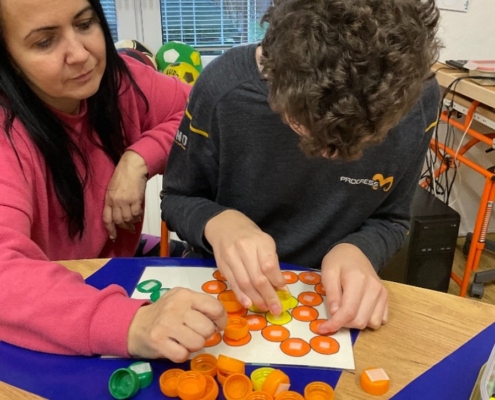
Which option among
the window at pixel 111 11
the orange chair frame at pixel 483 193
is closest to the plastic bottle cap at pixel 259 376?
the orange chair frame at pixel 483 193

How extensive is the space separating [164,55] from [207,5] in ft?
1.08

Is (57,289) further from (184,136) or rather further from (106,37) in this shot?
(106,37)

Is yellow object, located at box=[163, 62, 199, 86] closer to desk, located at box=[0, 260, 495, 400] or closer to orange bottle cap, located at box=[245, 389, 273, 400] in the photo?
desk, located at box=[0, 260, 495, 400]

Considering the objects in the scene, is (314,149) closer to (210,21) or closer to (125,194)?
(125,194)

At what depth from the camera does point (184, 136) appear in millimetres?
Answer: 881

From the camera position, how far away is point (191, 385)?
1.90 feet

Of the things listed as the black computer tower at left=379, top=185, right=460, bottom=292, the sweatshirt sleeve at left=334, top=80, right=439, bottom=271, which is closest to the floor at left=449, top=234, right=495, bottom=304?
the black computer tower at left=379, top=185, right=460, bottom=292

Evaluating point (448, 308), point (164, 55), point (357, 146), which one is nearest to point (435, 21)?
point (357, 146)

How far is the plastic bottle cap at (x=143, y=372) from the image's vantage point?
0.59 metres

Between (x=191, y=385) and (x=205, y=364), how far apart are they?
0.14ft

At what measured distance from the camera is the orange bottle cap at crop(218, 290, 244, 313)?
714 millimetres

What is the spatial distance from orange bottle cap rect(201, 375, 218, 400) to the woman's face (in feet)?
1.80

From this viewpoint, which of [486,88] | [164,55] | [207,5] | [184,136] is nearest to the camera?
[184,136]

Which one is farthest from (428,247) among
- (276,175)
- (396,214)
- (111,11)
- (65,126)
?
(111,11)
